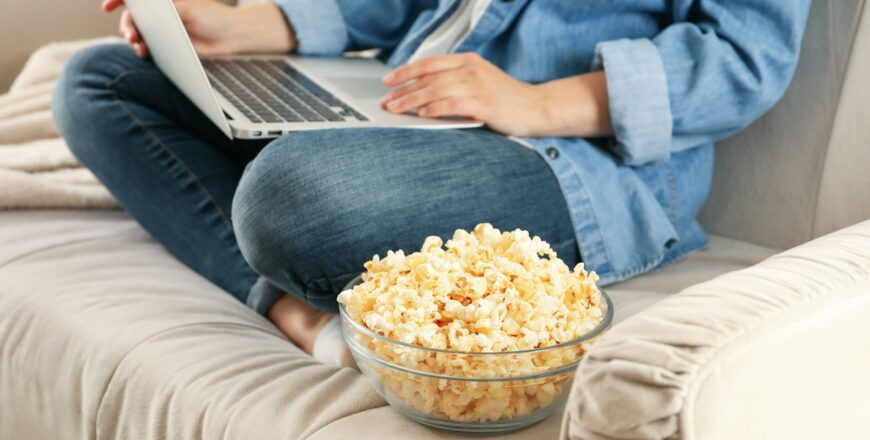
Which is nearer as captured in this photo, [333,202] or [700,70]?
[333,202]

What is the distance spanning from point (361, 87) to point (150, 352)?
43 centimetres

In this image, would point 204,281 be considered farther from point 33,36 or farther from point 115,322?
point 33,36

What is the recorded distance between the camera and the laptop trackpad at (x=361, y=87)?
1144 millimetres

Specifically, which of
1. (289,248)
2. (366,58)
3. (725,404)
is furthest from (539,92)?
(725,404)

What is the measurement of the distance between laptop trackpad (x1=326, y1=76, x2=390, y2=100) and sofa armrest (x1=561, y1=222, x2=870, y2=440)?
0.60 m

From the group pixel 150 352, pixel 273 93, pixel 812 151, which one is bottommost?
pixel 812 151

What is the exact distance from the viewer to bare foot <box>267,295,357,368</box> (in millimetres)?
980

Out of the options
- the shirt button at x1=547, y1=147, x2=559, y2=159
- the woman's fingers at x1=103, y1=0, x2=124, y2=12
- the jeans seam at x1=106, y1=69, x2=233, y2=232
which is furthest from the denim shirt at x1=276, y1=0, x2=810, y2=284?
the woman's fingers at x1=103, y1=0, x2=124, y2=12

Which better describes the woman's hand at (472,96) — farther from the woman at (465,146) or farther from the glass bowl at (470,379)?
the glass bowl at (470,379)

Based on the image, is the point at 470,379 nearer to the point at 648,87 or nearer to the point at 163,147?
the point at 648,87

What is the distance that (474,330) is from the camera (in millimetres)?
671

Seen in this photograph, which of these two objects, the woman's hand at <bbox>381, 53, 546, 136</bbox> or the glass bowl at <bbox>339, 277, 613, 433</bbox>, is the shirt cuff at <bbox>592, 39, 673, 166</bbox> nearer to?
the woman's hand at <bbox>381, 53, 546, 136</bbox>

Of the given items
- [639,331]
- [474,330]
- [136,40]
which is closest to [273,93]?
[136,40]

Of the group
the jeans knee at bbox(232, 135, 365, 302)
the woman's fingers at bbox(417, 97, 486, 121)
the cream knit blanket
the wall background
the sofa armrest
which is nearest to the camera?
the sofa armrest
